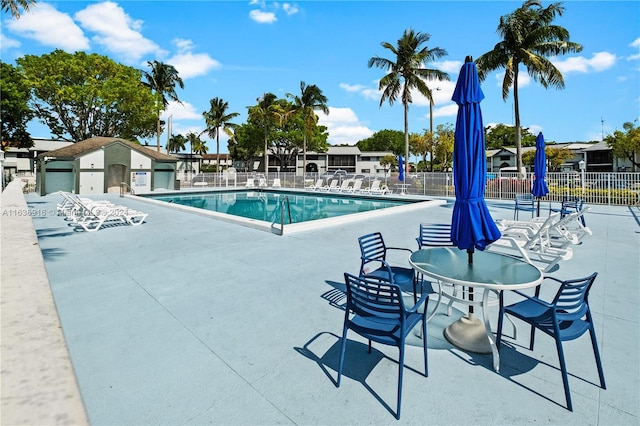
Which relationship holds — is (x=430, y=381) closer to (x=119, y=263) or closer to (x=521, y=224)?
(x=119, y=263)

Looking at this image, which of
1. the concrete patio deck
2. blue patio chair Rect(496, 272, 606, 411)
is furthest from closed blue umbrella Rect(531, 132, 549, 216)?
blue patio chair Rect(496, 272, 606, 411)

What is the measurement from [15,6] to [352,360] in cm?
2270

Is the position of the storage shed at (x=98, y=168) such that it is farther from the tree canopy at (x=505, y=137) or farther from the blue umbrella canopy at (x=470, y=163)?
the tree canopy at (x=505, y=137)

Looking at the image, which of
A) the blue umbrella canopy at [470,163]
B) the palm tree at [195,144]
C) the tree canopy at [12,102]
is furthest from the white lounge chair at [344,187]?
the palm tree at [195,144]

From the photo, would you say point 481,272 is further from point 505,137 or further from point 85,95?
point 505,137

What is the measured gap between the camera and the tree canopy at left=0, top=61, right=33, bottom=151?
29.5 m

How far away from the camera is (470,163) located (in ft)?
11.6

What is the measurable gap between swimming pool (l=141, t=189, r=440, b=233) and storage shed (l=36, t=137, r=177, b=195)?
3.87 meters

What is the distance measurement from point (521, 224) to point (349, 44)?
47.5ft

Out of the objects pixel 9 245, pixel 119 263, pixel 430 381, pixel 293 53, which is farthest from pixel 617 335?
pixel 293 53

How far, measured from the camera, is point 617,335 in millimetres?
3492

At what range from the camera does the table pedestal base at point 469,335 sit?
10.6 feet

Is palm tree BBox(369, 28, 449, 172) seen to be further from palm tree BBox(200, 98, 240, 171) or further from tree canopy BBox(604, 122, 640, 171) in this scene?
palm tree BBox(200, 98, 240, 171)

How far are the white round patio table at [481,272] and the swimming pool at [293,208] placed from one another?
17.6 feet
